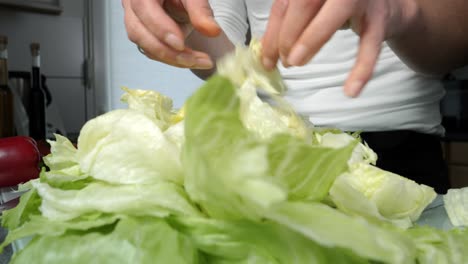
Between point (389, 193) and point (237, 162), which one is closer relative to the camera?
point (237, 162)

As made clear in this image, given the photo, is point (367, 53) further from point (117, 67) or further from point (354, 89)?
point (117, 67)

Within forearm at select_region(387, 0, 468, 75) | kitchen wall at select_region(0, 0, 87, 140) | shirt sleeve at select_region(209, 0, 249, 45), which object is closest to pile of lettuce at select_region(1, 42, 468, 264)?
forearm at select_region(387, 0, 468, 75)

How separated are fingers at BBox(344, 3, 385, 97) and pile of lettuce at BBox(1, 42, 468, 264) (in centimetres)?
8

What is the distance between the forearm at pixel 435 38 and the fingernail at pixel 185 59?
26 cm

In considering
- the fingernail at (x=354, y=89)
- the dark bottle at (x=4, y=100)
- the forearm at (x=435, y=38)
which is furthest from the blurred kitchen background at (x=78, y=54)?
the fingernail at (x=354, y=89)

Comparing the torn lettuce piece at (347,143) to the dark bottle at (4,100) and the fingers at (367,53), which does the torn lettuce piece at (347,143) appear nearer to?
the fingers at (367,53)

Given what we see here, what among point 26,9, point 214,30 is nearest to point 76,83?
point 26,9

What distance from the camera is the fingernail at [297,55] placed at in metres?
0.43

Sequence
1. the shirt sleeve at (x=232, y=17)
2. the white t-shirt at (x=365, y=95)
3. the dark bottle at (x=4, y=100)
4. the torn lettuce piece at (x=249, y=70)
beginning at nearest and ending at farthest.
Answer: the torn lettuce piece at (x=249, y=70)
the white t-shirt at (x=365, y=95)
the shirt sleeve at (x=232, y=17)
the dark bottle at (x=4, y=100)

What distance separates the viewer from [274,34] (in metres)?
0.48

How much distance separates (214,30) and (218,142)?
254 millimetres

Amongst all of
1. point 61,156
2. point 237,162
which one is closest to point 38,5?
point 61,156

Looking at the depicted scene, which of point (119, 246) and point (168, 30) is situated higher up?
point (168, 30)

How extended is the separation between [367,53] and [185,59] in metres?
0.22
